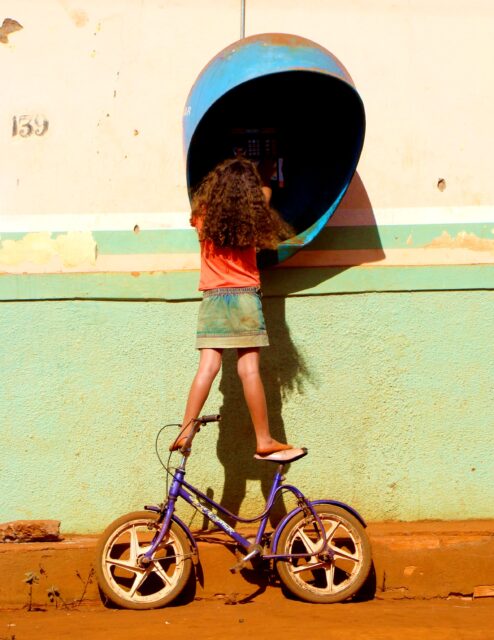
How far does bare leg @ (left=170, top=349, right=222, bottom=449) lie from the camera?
5047 millimetres

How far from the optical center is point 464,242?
18.6 feet

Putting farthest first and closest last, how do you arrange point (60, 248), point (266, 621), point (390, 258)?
point (390, 258)
point (60, 248)
point (266, 621)

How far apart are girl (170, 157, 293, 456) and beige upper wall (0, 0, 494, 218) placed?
536mm

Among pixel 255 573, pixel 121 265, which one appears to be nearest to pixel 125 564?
pixel 255 573

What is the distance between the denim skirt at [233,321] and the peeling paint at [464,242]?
121 cm

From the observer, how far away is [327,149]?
570 cm

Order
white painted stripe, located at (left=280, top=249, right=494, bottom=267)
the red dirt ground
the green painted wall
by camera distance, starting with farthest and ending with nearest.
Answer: white painted stripe, located at (left=280, top=249, right=494, bottom=267), the green painted wall, the red dirt ground

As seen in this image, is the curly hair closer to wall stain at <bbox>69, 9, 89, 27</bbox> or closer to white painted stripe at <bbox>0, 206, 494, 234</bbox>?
white painted stripe at <bbox>0, 206, 494, 234</bbox>

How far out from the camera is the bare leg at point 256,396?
5.01 metres

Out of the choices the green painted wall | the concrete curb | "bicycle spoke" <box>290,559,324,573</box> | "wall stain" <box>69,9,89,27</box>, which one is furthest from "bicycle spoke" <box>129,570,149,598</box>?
"wall stain" <box>69,9,89,27</box>

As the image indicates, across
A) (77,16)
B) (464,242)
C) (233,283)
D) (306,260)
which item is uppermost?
(77,16)

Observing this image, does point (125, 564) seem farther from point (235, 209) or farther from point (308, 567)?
point (235, 209)

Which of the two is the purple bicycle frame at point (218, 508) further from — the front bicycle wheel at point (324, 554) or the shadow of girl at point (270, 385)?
the shadow of girl at point (270, 385)

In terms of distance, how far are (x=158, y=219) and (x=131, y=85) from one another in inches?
28.4
